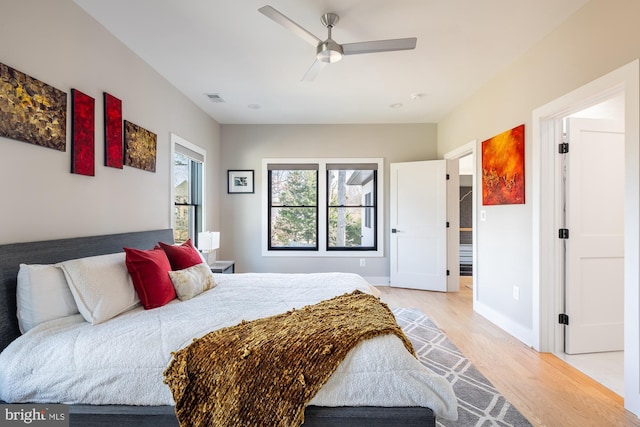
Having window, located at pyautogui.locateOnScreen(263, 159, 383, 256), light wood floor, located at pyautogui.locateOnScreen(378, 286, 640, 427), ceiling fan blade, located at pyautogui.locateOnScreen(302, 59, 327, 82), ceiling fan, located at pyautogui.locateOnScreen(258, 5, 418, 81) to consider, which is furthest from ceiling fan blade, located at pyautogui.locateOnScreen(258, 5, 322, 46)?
window, located at pyautogui.locateOnScreen(263, 159, 383, 256)

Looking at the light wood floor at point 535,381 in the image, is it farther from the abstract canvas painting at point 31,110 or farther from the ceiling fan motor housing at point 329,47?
the abstract canvas painting at point 31,110

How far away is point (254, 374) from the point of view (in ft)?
4.20

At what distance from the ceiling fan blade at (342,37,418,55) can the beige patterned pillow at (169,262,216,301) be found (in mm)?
1956

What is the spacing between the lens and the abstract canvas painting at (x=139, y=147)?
8.60 feet

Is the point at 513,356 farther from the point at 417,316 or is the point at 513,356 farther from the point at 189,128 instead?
the point at 189,128

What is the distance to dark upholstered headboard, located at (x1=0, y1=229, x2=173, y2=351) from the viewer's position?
1.53 m

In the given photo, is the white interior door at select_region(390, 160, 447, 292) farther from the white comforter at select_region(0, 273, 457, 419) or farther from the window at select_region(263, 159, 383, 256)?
the white comforter at select_region(0, 273, 457, 419)

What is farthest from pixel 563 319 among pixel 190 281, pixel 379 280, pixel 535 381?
pixel 190 281

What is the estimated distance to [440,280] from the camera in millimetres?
A: 4602

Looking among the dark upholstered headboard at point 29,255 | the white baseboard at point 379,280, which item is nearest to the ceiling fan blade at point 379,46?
the dark upholstered headboard at point 29,255

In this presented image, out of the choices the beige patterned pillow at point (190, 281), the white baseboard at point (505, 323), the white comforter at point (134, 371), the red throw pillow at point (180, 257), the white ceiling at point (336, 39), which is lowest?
the white baseboard at point (505, 323)

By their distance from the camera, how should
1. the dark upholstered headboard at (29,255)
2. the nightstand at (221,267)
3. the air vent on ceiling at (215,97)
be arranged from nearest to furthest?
the dark upholstered headboard at (29,255) < the nightstand at (221,267) < the air vent on ceiling at (215,97)

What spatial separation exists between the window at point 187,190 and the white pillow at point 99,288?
5.44 feet

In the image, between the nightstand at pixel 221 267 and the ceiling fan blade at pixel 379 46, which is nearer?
the ceiling fan blade at pixel 379 46
